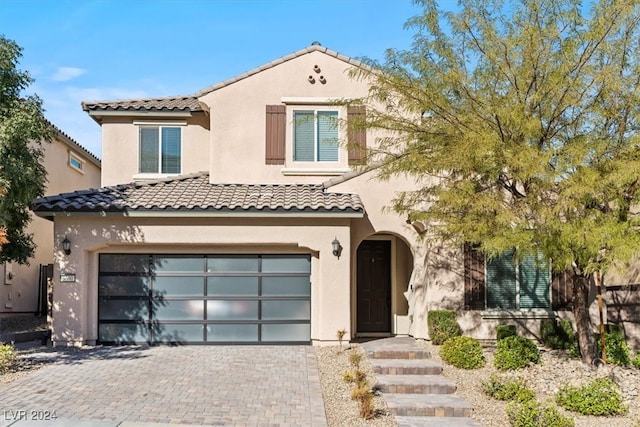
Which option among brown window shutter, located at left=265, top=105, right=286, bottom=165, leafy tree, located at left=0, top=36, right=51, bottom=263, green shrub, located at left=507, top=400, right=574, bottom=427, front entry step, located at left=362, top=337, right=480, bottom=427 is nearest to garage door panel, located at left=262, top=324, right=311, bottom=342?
front entry step, located at left=362, top=337, right=480, bottom=427

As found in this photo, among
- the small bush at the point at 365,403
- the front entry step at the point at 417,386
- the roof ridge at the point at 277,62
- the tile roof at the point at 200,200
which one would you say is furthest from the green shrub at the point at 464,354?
the roof ridge at the point at 277,62

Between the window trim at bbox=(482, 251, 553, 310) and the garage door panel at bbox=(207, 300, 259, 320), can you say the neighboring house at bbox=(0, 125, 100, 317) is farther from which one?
the window trim at bbox=(482, 251, 553, 310)

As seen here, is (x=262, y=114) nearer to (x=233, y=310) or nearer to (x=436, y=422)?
(x=233, y=310)

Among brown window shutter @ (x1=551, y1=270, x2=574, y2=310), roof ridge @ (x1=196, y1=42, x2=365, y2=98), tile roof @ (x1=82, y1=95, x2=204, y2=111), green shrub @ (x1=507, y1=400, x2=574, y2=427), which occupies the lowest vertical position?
green shrub @ (x1=507, y1=400, x2=574, y2=427)

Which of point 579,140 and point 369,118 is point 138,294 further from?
point 579,140

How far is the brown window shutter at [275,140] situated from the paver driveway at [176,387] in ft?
19.1

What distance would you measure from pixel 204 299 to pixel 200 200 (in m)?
2.64

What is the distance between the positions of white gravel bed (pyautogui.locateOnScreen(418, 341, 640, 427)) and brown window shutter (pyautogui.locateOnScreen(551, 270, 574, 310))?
1.97 metres

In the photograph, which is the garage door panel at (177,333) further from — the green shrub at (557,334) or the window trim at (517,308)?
the green shrub at (557,334)

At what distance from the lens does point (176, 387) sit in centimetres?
1095

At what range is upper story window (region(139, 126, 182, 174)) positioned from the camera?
60.9ft

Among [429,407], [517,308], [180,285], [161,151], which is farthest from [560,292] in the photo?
[161,151]

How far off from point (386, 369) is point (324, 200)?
193 inches

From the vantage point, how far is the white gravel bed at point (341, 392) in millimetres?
9492
